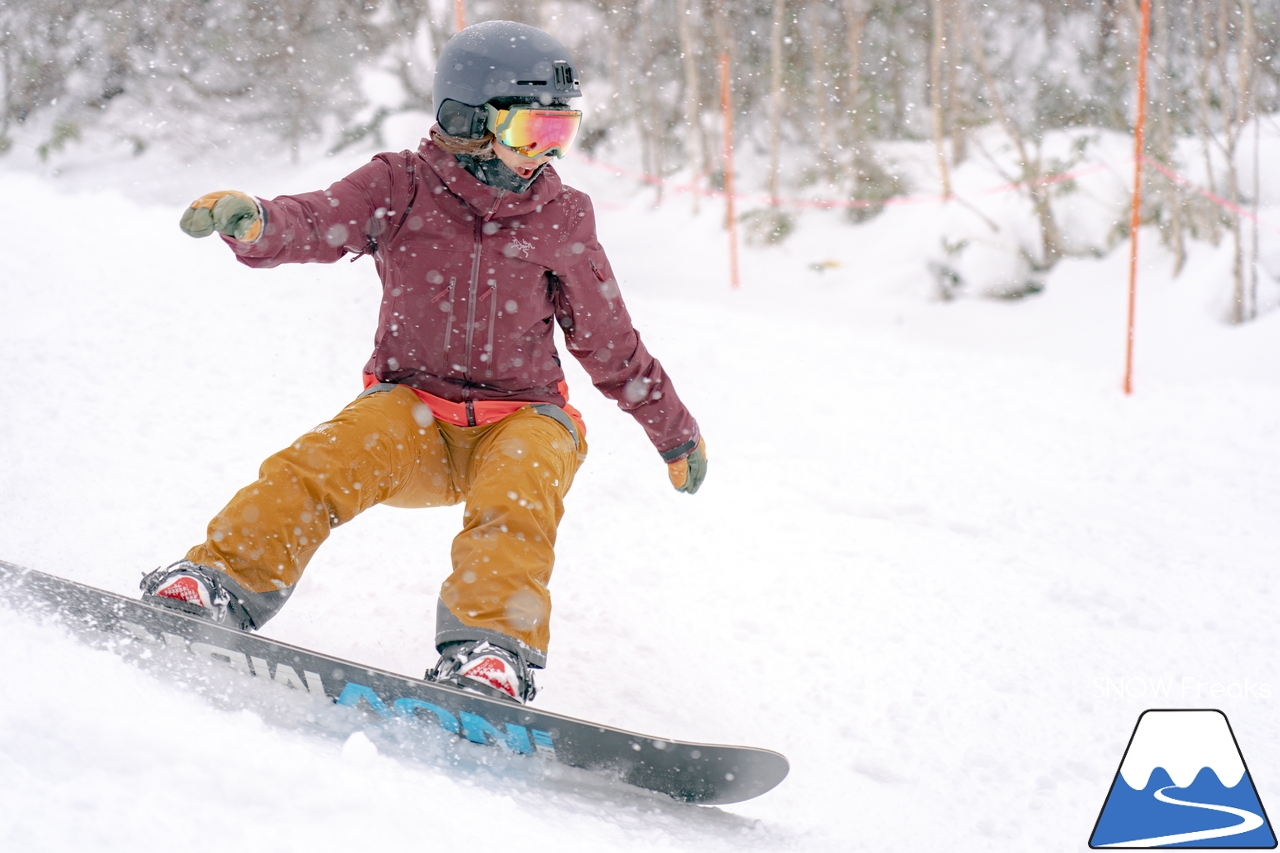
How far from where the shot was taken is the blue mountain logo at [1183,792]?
6.52 ft

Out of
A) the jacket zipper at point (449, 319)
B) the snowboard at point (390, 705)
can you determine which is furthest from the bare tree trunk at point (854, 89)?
the snowboard at point (390, 705)

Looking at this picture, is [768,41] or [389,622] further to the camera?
[768,41]

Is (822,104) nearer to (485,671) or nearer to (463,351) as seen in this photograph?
(463,351)

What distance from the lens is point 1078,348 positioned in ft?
22.0

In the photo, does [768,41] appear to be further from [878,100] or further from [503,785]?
[503,785]

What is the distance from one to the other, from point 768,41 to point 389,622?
1191cm

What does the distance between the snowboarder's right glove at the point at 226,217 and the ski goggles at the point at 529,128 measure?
0.55m

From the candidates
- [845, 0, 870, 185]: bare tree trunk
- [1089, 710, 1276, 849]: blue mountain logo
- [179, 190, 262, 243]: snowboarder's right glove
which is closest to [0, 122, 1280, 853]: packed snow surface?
[1089, 710, 1276, 849]: blue mountain logo

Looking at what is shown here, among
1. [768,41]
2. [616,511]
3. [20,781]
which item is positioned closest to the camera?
[20,781]

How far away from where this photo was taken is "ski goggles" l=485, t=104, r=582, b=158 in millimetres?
1999

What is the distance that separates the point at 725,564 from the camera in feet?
10.3

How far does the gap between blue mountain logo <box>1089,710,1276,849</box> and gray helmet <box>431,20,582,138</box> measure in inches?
81.9

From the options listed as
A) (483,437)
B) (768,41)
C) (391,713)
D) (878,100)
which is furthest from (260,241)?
(768,41)

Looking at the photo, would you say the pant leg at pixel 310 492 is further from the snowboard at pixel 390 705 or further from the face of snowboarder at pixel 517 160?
the face of snowboarder at pixel 517 160
